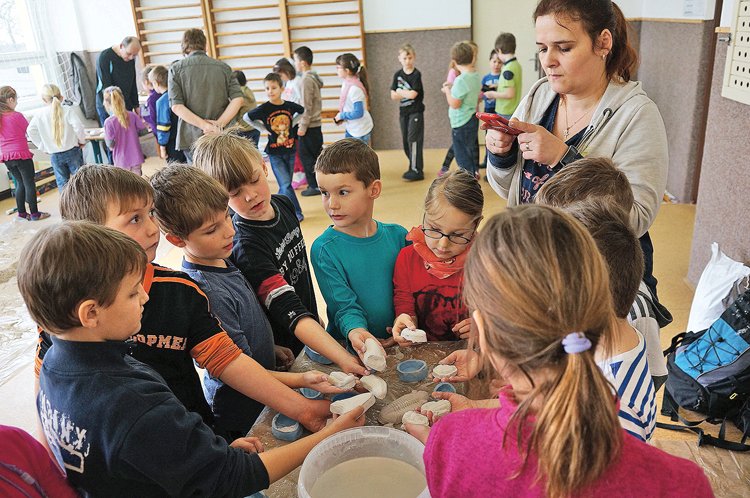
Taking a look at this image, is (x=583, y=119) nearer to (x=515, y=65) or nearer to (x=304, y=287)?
(x=304, y=287)

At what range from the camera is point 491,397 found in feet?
3.86

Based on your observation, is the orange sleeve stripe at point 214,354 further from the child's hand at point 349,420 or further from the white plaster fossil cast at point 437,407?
the white plaster fossil cast at point 437,407

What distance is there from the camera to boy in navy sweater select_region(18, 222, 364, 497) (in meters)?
0.84

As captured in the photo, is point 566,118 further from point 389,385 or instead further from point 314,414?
point 314,414

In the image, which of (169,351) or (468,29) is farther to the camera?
(468,29)

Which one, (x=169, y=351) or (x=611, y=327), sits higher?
(x=611, y=327)

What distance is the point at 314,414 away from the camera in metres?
1.14

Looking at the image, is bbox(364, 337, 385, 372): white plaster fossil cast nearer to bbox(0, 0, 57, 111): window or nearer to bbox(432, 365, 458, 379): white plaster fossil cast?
bbox(432, 365, 458, 379): white plaster fossil cast

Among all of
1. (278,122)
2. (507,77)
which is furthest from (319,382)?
(507,77)

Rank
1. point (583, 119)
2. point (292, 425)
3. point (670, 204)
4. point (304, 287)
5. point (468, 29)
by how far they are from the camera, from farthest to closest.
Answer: point (468, 29) < point (670, 204) < point (304, 287) < point (583, 119) < point (292, 425)

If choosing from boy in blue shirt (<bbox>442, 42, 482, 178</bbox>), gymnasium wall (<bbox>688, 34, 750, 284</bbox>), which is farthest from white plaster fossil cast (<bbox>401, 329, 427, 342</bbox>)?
boy in blue shirt (<bbox>442, 42, 482, 178</bbox>)

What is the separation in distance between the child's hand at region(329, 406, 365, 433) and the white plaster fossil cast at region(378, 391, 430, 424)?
5 cm

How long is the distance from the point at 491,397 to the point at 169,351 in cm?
68

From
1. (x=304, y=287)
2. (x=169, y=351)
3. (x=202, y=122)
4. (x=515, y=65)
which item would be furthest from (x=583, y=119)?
(x=515, y=65)
